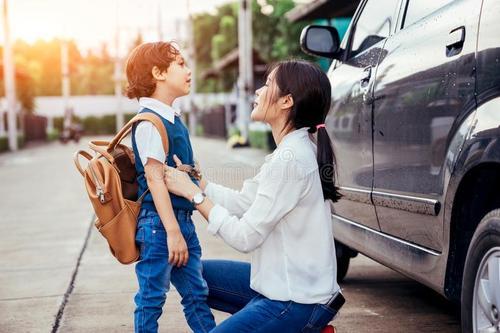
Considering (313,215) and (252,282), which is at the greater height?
(313,215)

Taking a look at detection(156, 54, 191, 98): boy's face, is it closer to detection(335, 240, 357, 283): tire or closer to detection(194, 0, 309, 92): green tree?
detection(335, 240, 357, 283): tire

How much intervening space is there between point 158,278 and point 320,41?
2344 mm

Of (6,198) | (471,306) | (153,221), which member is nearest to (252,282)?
(153,221)

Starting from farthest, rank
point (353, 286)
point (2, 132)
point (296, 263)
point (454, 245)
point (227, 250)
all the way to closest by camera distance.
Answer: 1. point (2, 132)
2. point (227, 250)
3. point (353, 286)
4. point (454, 245)
5. point (296, 263)

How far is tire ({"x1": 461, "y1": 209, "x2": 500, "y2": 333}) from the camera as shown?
2.85m

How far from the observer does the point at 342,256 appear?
533 centimetres

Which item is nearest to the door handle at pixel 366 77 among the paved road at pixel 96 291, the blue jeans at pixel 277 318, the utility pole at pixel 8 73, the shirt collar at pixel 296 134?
the paved road at pixel 96 291

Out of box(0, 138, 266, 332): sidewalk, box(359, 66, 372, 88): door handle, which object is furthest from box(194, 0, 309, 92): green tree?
box(359, 66, 372, 88): door handle

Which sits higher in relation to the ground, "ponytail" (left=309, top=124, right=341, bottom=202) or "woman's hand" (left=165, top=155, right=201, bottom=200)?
"ponytail" (left=309, top=124, right=341, bottom=202)

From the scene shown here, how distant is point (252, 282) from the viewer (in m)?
2.95

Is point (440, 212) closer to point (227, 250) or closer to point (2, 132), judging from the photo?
point (227, 250)

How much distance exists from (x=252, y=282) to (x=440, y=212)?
0.87 metres

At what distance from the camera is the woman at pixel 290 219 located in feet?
9.16

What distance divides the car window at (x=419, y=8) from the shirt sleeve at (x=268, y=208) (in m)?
1.37
